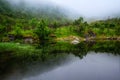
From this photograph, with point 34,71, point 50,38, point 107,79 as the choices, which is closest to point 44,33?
point 50,38

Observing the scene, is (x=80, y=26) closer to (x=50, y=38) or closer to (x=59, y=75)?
(x=50, y=38)

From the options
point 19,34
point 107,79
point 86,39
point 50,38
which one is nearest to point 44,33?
point 50,38

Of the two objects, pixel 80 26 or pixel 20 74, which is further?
pixel 80 26

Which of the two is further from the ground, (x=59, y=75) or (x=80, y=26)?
(x=80, y=26)

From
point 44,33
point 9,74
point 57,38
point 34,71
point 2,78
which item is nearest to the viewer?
point 2,78

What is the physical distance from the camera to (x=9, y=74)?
51219 mm

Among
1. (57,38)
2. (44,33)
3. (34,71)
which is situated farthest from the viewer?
(57,38)

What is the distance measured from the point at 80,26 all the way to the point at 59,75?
142707mm

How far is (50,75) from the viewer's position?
5194 cm

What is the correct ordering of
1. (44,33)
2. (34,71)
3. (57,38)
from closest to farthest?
(34,71), (44,33), (57,38)

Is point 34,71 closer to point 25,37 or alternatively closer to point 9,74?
point 9,74

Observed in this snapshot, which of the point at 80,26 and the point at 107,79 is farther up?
the point at 80,26

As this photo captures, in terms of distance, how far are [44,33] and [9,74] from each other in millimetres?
105763

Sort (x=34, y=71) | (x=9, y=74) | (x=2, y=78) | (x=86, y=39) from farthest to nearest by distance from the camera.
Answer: (x=86, y=39) → (x=34, y=71) → (x=9, y=74) → (x=2, y=78)
